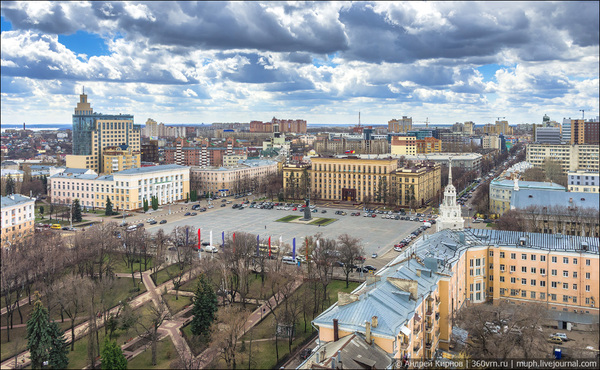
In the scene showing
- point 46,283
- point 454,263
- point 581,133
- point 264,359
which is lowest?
point 264,359

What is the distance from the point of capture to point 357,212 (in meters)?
73.8

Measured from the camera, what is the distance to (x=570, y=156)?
96.1 m

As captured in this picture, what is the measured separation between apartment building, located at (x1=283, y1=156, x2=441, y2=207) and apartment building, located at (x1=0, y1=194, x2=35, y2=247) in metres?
44.5

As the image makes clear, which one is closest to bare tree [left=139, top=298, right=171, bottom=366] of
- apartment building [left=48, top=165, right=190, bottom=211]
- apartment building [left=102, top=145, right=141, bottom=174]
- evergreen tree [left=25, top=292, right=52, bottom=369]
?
evergreen tree [left=25, top=292, right=52, bottom=369]

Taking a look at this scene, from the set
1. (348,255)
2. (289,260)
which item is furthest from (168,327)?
(289,260)

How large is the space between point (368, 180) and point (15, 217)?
176 feet

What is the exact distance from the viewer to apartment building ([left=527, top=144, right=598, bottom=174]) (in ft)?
310

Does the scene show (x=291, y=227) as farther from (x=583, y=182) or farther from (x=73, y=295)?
(x=583, y=182)

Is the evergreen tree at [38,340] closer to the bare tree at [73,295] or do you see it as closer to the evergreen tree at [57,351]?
the evergreen tree at [57,351]

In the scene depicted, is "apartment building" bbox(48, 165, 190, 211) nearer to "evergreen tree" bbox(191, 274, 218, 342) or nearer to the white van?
the white van

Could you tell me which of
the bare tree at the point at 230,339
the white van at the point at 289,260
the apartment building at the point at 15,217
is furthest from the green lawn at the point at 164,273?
the apartment building at the point at 15,217

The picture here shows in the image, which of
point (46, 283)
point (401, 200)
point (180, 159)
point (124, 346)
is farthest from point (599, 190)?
point (180, 159)

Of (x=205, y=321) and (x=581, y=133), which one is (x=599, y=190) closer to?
(x=205, y=321)

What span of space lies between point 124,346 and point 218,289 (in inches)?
367
